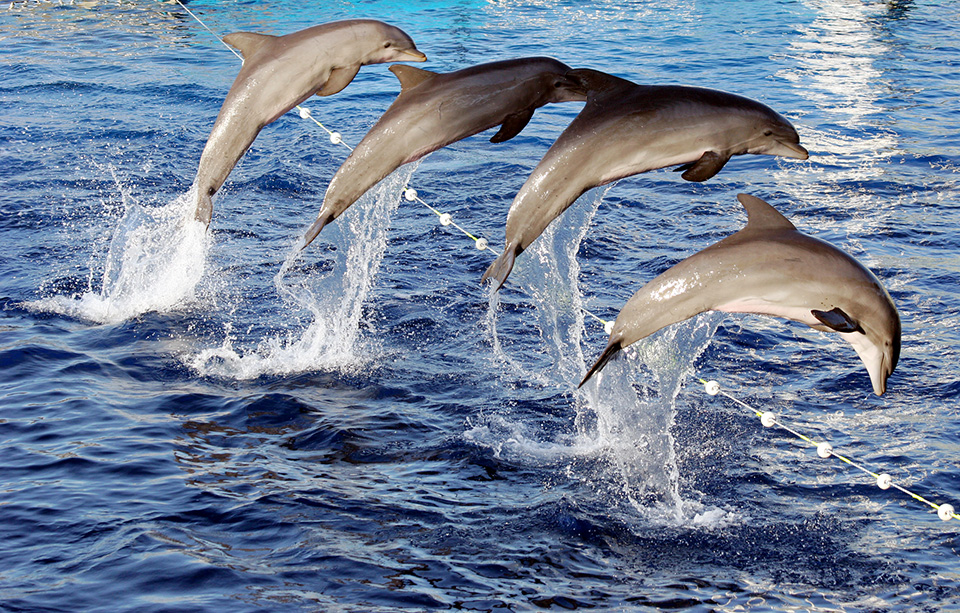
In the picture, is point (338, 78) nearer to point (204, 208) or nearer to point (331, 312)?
point (204, 208)

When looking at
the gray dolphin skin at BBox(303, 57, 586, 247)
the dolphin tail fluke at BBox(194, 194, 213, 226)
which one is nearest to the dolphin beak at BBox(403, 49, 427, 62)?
the gray dolphin skin at BBox(303, 57, 586, 247)

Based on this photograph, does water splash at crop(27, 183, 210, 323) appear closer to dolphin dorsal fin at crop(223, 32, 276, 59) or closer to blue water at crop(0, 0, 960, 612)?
blue water at crop(0, 0, 960, 612)

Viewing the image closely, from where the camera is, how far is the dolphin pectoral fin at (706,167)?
5805mm

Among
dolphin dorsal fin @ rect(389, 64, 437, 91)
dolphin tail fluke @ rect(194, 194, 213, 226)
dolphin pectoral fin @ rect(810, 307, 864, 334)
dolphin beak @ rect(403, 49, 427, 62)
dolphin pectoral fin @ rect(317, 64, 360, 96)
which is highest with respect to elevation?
dolphin beak @ rect(403, 49, 427, 62)

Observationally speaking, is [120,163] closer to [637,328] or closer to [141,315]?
[141,315]

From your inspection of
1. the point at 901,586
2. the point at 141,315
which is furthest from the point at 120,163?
the point at 901,586

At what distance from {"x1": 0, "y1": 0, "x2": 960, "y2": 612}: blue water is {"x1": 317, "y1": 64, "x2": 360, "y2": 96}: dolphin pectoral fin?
6.97 ft

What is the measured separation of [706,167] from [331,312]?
4648 millimetres

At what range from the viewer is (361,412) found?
26.8 ft

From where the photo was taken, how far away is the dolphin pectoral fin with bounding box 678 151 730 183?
5.80m

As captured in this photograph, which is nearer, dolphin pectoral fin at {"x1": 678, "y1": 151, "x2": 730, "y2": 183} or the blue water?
dolphin pectoral fin at {"x1": 678, "y1": 151, "x2": 730, "y2": 183}

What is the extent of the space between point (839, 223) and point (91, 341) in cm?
854

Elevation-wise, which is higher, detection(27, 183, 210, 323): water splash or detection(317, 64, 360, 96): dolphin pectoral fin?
detection(317, 64, 360, 96): dolphin pectoral fin

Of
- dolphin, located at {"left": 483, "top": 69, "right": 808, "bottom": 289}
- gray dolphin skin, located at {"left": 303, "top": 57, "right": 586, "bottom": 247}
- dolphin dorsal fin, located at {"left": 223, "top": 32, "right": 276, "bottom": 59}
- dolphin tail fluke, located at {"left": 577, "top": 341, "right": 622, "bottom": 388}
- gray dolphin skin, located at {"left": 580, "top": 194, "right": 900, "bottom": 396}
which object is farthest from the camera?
dolphin dorsal fin, located at {"left": 223, "top": 32, "right": 276, "bottom": 59}
